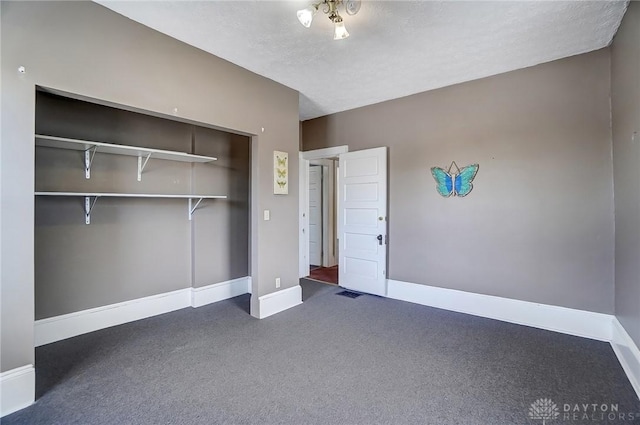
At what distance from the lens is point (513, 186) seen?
11.3 feet

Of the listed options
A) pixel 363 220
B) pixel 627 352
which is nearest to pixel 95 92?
pixel 363 220

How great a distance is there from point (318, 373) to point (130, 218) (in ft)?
8.82

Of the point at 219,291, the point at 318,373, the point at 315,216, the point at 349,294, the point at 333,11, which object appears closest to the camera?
the point at 333,11

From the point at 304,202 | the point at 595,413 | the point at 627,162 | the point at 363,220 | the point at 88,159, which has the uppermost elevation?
the point at 88,159

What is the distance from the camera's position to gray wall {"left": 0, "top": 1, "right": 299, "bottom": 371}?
1925mm

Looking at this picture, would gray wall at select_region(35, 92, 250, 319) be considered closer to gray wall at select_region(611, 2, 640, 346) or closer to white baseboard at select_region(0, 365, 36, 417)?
white baseboard at select_region(0, 365, 36, 417)

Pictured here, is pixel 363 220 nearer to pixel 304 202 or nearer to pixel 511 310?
pixel 304 202

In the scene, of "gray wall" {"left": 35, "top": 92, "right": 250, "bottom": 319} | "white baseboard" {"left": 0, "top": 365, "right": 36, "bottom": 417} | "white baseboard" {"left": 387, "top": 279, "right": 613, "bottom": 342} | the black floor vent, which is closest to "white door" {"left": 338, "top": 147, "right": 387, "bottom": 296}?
the black floor vent

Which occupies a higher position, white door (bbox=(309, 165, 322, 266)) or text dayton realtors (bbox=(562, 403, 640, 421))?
white door (bbox=(309, 165, 322, 266))

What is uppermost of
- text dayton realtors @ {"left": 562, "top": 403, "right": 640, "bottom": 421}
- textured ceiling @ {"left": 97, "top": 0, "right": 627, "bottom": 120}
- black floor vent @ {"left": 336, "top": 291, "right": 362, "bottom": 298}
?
textured ceiling @ {"left": 97, "top": 0, "right": 627, "bottom": 120}

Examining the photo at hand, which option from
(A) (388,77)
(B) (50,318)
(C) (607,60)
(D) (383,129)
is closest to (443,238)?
(D) (383,129)

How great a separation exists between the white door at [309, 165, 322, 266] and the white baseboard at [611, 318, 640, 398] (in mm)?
4777

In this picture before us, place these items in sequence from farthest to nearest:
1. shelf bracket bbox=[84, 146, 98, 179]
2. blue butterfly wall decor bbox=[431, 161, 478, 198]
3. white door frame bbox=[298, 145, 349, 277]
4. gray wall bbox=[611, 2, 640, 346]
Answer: white door frame bbox=[298, 145, 349, 277], blue butterfly wall decor bbox=[431, 161, 478, 198], shelf bracket bbox=[84, 146, 98, 179], gray wall bbox=[611, 2, 640, 346]

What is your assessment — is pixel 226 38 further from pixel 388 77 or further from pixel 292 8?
pixel 388 77
